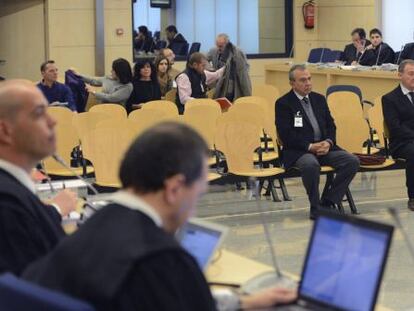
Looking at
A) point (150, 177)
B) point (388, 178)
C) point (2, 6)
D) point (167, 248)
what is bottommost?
point (388, 178)

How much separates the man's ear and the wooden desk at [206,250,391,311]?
1219 mm

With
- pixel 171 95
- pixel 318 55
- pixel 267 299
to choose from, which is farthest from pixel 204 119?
pixel 318 55

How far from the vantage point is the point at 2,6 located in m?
15.1

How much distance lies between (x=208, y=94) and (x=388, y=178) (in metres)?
2.82

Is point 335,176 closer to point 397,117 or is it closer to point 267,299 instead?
point 397,117

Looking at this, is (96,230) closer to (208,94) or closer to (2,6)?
(208,94)

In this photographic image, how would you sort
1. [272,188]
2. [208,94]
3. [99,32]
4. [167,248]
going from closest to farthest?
[167,248] < [272,188] < [208,94] < [99,32]

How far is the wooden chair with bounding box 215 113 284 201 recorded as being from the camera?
7.57 m

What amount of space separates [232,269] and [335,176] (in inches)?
167

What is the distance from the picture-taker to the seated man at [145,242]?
1.96m

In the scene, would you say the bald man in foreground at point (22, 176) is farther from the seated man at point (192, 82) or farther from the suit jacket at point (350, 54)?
the suit jacket at point (350, 54)

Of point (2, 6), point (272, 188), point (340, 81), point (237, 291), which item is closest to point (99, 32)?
point (2, 6)

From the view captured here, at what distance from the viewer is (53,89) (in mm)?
9984

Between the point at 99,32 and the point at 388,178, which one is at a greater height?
the point at 99,32
